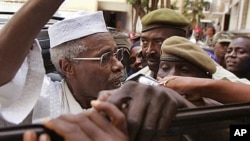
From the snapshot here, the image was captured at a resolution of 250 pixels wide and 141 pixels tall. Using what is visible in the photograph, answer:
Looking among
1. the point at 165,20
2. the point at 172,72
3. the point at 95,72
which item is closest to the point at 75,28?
the point at 95,72

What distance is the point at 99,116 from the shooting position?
2.38 ft

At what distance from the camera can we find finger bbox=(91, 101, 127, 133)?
0.72 m

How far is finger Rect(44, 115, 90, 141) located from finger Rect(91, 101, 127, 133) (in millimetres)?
52

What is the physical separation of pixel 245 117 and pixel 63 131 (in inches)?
19.2

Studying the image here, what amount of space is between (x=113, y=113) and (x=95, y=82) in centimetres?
162

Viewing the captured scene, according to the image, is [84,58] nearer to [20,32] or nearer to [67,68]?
[67,68]

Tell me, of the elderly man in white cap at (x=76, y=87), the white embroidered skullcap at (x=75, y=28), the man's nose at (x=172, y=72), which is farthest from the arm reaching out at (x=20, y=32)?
the man's nose at (x=172, y=72)

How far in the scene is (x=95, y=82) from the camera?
2326 millimetres

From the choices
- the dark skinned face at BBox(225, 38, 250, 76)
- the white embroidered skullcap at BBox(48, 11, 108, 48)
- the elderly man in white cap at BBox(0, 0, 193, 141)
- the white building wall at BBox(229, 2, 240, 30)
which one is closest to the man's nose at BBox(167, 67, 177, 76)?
the elderly man in white cap at BBox(0, 0, 193, 141)

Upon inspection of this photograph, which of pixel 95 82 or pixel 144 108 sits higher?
pixel 144 108

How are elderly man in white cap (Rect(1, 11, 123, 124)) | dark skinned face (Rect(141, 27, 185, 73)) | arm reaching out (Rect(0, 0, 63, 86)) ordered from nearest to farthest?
arm reaching out (Rect(0, 0, 63, 86))
elderly man in white cap (Rect(1, 11, 123, 124))
dark skinned face (Rect(141, 27, 185, 73))

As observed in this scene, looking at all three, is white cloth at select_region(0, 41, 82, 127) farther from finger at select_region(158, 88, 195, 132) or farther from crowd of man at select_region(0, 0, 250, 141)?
finger at select_region(158, 88, 195, 132)

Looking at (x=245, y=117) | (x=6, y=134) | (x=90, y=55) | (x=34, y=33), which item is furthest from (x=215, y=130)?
(x=90, y=55)

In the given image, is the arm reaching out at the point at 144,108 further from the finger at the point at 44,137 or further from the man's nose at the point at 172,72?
the man's nose at the point at 172,72
